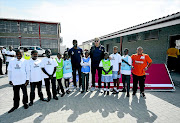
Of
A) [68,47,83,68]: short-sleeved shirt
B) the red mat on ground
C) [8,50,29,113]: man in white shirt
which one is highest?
[68,47,83,68]: short-sleeved shirt

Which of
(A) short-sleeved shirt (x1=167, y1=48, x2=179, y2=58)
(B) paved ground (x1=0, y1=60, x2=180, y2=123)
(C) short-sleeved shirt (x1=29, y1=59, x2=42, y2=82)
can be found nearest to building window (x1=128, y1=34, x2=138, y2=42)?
(A) short-sleeved shirt (x1=167, y1=48, x2=179, y2=58)

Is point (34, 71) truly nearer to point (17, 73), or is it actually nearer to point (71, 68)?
point (17, 73)

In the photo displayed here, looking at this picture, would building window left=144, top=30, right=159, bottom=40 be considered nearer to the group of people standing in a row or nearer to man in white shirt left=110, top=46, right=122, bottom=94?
the group of people standing in a row

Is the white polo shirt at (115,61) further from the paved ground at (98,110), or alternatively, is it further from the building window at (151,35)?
the building window at (151,35)

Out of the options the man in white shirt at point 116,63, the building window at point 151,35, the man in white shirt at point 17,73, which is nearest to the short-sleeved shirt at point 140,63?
the man in white shirt at point 116,63

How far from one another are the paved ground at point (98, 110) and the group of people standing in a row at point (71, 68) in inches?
12.9

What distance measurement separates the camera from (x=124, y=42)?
12180 mm

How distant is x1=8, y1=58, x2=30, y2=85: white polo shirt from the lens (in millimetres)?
2975

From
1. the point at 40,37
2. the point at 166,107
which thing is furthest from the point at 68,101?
the point at 40,37

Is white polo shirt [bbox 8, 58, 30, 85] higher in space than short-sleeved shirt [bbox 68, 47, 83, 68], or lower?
lower

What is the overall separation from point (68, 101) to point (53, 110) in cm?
66

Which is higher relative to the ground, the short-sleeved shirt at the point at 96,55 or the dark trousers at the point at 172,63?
the short-sleeved shirt at the point at 96,55

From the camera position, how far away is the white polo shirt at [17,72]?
2975mm

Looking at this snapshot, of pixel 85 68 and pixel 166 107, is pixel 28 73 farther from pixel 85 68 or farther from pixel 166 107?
pixel 166 107
